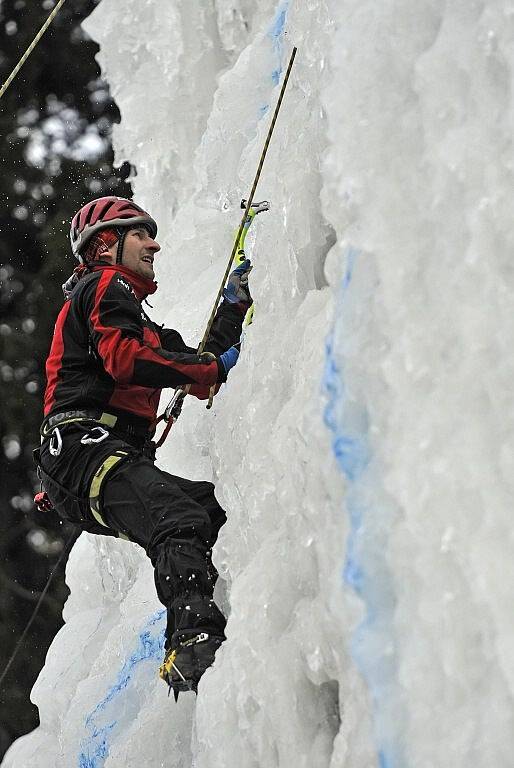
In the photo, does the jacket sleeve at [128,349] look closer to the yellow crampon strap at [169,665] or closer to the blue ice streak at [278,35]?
the yellow crampon strap at [169,665]

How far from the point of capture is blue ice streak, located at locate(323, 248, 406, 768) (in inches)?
56.6

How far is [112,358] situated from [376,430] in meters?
1.08

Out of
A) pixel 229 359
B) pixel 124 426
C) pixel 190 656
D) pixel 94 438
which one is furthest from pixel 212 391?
pixel 190 656

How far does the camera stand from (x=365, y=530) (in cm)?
151

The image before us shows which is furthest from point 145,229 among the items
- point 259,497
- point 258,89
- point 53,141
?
point 53,141

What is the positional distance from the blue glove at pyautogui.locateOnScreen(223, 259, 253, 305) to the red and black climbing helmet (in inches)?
9.9

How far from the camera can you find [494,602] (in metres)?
1.31

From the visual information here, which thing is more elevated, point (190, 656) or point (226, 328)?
point (226, 328)

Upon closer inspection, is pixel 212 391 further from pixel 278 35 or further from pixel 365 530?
pixel 278 35

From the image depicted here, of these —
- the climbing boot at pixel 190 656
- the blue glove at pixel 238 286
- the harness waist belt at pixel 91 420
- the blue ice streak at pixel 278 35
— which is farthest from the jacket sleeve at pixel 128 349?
the blue ice streak at pixel 278 35

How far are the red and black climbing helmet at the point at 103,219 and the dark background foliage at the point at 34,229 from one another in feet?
19.1

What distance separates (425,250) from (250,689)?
79 centimetres

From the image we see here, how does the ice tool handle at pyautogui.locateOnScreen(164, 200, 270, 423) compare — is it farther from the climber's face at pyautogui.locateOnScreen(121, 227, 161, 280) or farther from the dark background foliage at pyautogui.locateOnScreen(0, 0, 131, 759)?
the dark background foliage at pyautogui.locateOnScreen(0, 0, 131, 759)

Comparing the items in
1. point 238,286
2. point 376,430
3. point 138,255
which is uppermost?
point 238,286
